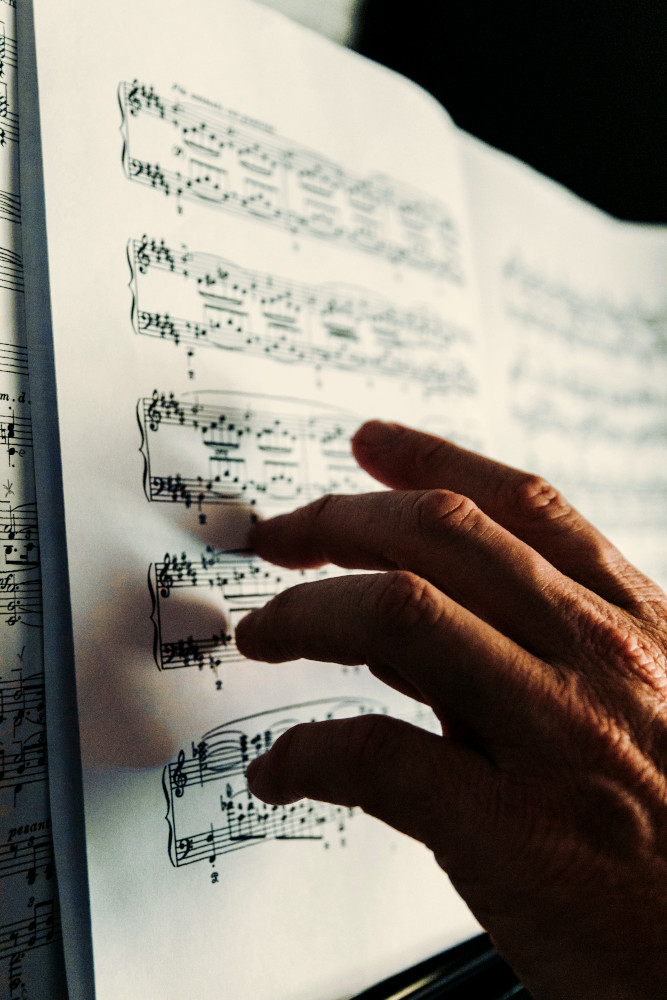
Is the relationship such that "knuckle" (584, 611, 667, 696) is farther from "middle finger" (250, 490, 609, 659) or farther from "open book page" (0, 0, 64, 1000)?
"open book page" (0, 0, 64, 1000)

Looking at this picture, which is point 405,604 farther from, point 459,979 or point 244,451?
point 459,979

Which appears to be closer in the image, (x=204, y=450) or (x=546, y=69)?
(x=204, y=450)

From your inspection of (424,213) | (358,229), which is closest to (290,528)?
(358,229)

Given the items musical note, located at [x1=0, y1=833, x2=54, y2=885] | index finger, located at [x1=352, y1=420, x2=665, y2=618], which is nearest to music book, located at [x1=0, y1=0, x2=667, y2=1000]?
musical note, located at [x1=0, y1=833, x2=54, y2=885]

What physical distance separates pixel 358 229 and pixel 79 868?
70 centimetres

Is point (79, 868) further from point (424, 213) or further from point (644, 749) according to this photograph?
point (424, 213)

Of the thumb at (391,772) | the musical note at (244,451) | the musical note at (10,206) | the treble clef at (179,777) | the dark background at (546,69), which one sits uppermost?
the dark background at (546,69)

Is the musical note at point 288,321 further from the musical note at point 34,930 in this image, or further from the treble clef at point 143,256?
the musical note at point 34,930

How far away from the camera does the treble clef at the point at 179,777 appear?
0.53 m

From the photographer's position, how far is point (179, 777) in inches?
21.1

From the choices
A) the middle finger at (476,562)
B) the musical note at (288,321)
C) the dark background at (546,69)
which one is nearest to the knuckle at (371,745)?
the middle finger at (476,562)

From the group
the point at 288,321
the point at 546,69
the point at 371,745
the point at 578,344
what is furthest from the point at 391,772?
the point at 546,69

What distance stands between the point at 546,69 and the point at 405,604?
3.50ft

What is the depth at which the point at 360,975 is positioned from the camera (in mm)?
580
